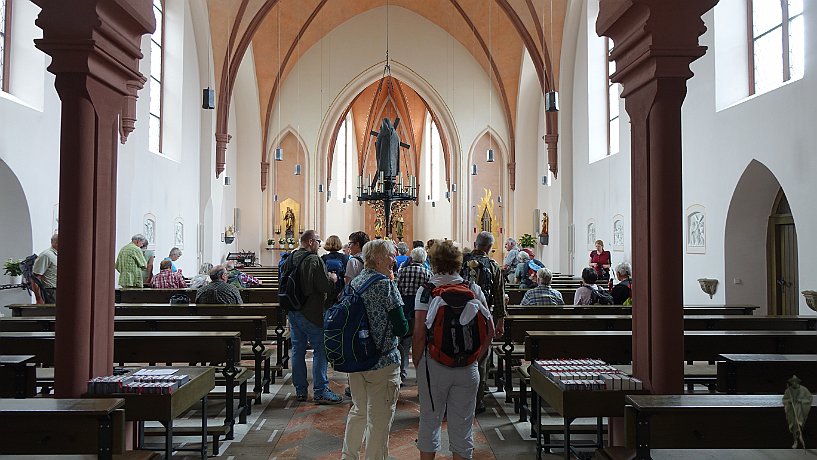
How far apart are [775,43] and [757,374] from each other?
8051 millimetres

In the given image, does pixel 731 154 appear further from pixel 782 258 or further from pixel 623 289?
pixel 623 289

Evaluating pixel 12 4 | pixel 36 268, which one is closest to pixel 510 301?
pixel 36 268

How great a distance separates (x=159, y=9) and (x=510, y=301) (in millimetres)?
11326

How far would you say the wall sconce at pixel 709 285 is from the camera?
1134 cm

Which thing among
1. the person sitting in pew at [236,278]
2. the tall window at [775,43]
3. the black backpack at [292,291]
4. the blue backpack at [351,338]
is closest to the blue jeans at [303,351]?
the black backpack at [292,291]

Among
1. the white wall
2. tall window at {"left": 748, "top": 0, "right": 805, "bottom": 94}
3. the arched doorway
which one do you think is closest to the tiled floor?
the white wall

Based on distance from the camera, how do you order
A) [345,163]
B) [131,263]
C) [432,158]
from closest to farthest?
[131,263] < [345,163] < [432,158]

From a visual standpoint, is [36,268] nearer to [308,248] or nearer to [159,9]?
Answer: [308,248]

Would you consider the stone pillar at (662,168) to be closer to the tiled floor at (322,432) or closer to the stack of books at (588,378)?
the stack of books at (588,378)

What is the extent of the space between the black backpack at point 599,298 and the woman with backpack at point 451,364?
4.67 m

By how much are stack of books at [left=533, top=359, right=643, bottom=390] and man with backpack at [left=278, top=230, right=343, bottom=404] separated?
2.69 meters

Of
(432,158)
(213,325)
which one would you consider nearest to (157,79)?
(213,325)

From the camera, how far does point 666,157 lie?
163 inches

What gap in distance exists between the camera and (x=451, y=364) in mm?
4008
